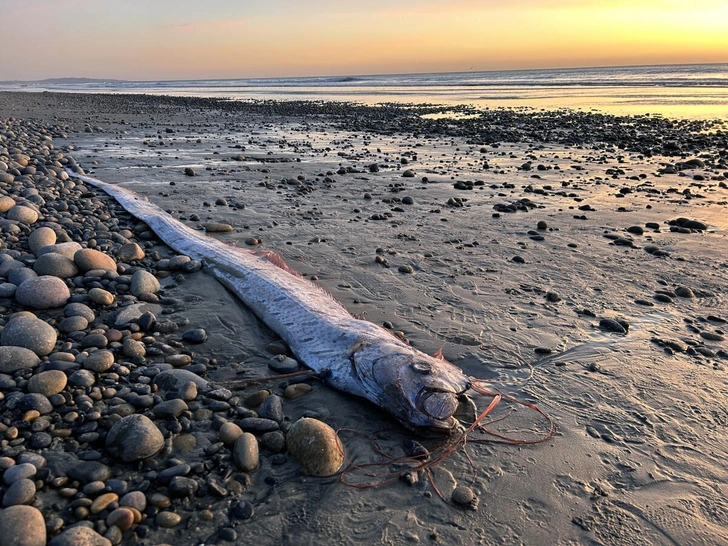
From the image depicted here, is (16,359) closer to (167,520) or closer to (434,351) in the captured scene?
(167,520)

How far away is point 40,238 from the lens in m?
6.33

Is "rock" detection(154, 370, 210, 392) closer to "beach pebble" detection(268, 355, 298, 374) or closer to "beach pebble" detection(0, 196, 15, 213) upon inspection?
"beach pebble" detection(268, 355, 298, 374)

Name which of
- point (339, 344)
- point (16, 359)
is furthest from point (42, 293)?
point (339, 344)

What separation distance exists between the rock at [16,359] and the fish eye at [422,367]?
2.87 meters

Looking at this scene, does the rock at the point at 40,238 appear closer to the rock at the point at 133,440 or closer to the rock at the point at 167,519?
the rock at the point at 133,440

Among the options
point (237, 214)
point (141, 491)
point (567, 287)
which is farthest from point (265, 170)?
point (141, 491)

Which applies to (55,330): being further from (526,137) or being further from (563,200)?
(526,137)

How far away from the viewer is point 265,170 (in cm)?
1313

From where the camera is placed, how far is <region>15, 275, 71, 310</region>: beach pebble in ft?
15.9

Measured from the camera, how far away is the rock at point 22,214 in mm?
7129

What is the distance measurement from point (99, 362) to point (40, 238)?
3.34 metres

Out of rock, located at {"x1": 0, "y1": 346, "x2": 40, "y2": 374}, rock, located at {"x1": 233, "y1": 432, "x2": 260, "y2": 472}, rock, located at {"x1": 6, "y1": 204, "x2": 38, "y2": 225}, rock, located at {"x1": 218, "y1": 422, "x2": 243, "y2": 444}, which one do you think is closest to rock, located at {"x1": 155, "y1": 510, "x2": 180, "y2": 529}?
rock, located at {"x1": 233, "y1": 432, "x2": 260, "y2": 472}

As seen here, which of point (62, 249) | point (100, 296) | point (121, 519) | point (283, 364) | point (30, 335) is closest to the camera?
point (121, 519)

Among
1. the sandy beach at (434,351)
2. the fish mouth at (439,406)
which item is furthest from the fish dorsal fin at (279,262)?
the fish mouth at (439,406)
